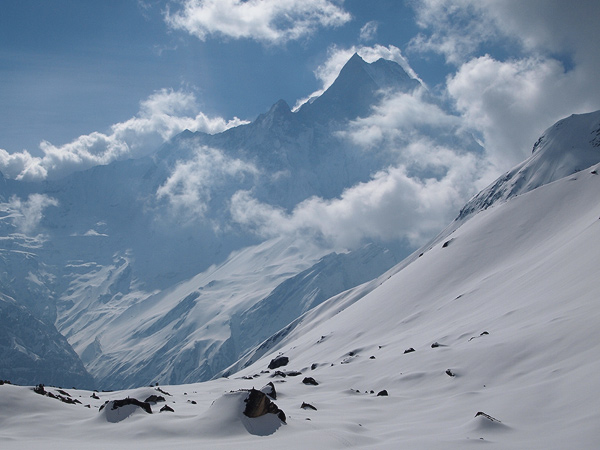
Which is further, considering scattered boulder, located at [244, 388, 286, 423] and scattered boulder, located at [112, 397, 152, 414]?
scattered boulder, located at [112, 397, 152, 414]

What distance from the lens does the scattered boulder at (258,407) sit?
23.2 meters

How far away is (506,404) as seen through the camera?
25.3 meters

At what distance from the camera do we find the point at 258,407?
76.4ft

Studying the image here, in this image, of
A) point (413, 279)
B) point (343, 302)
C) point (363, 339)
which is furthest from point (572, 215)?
point (343, 302)

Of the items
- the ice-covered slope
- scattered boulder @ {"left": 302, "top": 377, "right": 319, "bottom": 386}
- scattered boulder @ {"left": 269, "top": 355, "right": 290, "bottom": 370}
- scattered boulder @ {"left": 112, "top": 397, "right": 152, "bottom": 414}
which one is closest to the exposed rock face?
scattered boulder @ {"left": 112, "top": 397, "right": 152, "bottom": 414}

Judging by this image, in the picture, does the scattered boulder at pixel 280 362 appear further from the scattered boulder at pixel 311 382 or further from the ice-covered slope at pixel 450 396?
the scattered boulder at pixel 311 382

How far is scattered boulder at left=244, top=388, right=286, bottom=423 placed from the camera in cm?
2317

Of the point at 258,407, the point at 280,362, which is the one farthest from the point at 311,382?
the point at 280,362

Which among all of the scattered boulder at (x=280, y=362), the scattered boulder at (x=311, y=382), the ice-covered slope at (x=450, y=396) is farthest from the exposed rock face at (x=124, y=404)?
the scattered boulder at (x=280, y=362)

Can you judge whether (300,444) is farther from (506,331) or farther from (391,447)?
(506,331)

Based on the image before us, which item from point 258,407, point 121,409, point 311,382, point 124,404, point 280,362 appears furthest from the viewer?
point 280,362

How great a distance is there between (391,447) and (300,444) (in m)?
3.41

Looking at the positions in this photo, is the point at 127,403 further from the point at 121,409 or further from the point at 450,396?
the point at 450,396

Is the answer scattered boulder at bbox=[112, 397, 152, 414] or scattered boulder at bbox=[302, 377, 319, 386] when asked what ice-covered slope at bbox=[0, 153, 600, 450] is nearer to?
scattered boulder at bbox=[302, 377, 319, 386]
